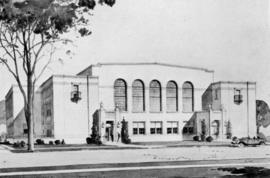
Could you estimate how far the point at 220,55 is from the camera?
22.6 metres

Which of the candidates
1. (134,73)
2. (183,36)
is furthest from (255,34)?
(134,73)

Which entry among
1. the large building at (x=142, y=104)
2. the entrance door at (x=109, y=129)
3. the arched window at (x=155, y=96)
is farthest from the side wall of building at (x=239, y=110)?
the entrance door at (x=109, y=129)

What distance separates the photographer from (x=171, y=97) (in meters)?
40.8

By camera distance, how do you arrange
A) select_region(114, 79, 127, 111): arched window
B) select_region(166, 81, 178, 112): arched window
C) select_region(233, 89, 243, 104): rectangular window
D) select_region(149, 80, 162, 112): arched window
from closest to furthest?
select_region(114, 79, 127, 111): arched window < select_region(149, 80, 162, 112): arched window < select_region(233, 89, 243, 104): rectangular window < select_region(166, 81, 178, 112): arched window

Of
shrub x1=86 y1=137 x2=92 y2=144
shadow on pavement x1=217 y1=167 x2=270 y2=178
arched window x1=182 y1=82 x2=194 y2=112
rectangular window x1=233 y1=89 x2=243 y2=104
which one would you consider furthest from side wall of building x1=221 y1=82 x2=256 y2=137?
shadow on pavement x1=217 y1=167 x2=270 y2=178

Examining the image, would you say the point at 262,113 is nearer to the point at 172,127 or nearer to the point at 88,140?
the point at 172,127

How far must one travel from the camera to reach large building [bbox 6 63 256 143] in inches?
1433

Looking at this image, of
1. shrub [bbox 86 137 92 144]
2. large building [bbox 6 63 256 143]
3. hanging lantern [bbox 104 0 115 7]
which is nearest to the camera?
hanging lantern [bbox 104 0 115 7]

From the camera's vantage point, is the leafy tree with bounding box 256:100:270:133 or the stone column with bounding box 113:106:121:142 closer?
the stone column with bounding box 113:106:121:142

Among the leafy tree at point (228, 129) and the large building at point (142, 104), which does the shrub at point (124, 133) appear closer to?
the large building at point (142, 104)

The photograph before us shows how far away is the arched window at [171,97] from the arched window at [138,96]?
8.48ft

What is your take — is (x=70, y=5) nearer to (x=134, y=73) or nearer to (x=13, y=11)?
(x=13, y=11)

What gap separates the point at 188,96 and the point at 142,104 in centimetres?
480

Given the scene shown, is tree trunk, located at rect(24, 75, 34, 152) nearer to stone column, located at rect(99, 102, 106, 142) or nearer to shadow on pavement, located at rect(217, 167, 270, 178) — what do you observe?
shadow on pavement, located at rect(217, 167, 270, 178)
